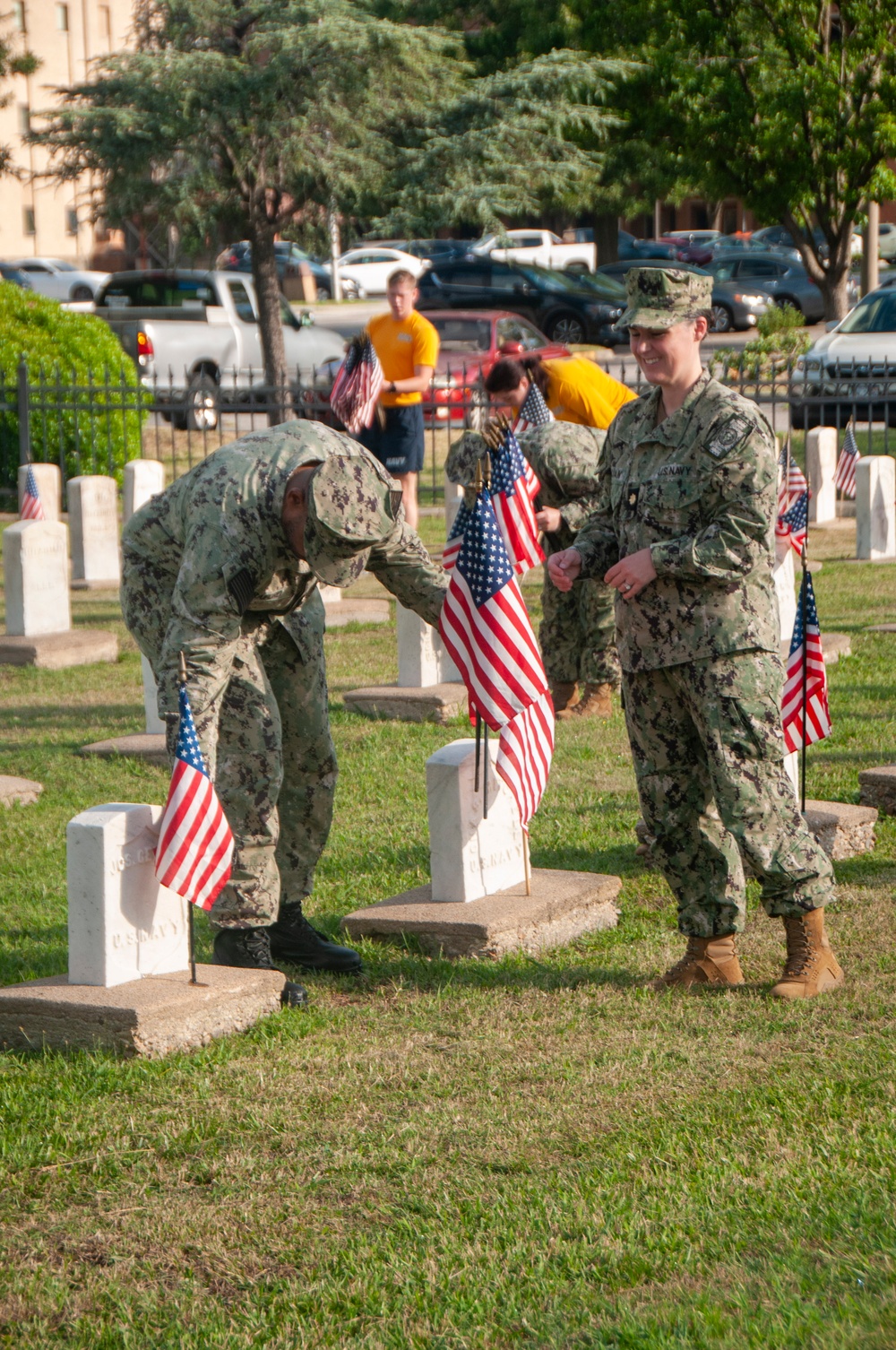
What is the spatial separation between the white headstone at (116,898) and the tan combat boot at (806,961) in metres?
1.76

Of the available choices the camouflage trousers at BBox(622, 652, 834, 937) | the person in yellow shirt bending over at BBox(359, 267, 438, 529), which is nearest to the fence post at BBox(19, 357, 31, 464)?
the person in yellow shirt bending over at BBox(359, 267, 438, 529)

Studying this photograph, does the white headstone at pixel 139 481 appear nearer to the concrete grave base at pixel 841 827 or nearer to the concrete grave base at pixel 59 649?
the concrete grave base at pixel 59 649

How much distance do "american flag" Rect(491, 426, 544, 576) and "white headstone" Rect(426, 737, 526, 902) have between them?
31.4 inches

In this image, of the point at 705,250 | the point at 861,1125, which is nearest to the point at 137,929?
the point at 861,1125

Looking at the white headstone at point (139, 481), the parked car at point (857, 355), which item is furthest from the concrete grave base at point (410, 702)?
the parked car at point (857, 355)

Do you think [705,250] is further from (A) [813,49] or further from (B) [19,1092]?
(B) [19,1092]

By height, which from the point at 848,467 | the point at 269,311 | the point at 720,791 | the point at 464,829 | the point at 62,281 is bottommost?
the point at 464,829

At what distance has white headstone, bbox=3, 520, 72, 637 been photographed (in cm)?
1069

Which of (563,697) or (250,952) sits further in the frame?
(563,697)

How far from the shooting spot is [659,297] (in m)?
4.56

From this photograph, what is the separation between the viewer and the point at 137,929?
485 centimetres

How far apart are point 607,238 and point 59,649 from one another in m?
36.4

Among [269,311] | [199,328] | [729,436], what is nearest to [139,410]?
[269,311]

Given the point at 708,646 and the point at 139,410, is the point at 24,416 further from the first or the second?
the point at 708,646
